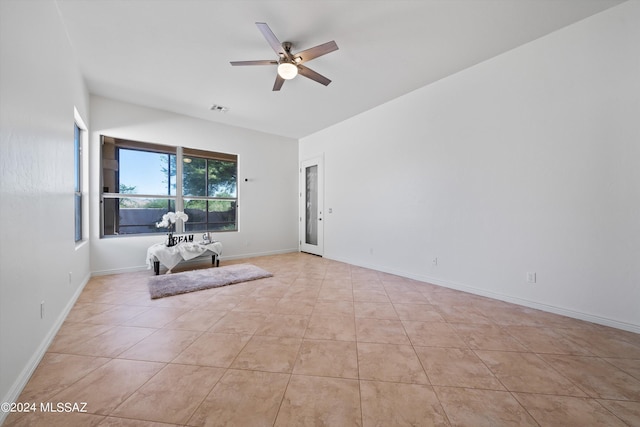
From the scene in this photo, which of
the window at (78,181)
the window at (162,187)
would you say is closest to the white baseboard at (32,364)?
the window at (78,181)

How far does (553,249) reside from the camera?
8.39 ft

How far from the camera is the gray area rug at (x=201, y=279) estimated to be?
10.6 feet

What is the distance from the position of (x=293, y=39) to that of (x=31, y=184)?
2596mm

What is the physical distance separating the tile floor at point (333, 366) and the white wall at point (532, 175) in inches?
19.0

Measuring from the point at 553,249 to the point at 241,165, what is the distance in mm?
5349

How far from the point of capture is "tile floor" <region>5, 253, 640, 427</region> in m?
1.30

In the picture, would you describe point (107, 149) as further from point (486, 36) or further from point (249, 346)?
point (486, 36)

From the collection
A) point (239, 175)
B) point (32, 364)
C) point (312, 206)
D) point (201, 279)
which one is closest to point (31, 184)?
point (32, 364)

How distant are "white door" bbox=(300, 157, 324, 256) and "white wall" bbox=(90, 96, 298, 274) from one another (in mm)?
252

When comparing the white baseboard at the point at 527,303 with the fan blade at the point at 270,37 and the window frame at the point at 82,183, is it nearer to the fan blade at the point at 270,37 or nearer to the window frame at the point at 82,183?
the fan blade at the point at 270,37

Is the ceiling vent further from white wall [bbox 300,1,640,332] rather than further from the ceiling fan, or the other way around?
white wall [bbox 300,1,640,332]

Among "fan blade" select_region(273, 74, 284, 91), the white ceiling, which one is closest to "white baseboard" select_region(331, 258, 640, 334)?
the white ceiling

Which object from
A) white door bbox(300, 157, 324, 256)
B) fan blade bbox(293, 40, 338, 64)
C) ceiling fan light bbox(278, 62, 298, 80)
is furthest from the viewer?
white door bbox(300, 157, 324, 256)

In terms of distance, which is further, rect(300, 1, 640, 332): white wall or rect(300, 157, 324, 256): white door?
rect(300, 157, 324, 256): white door
